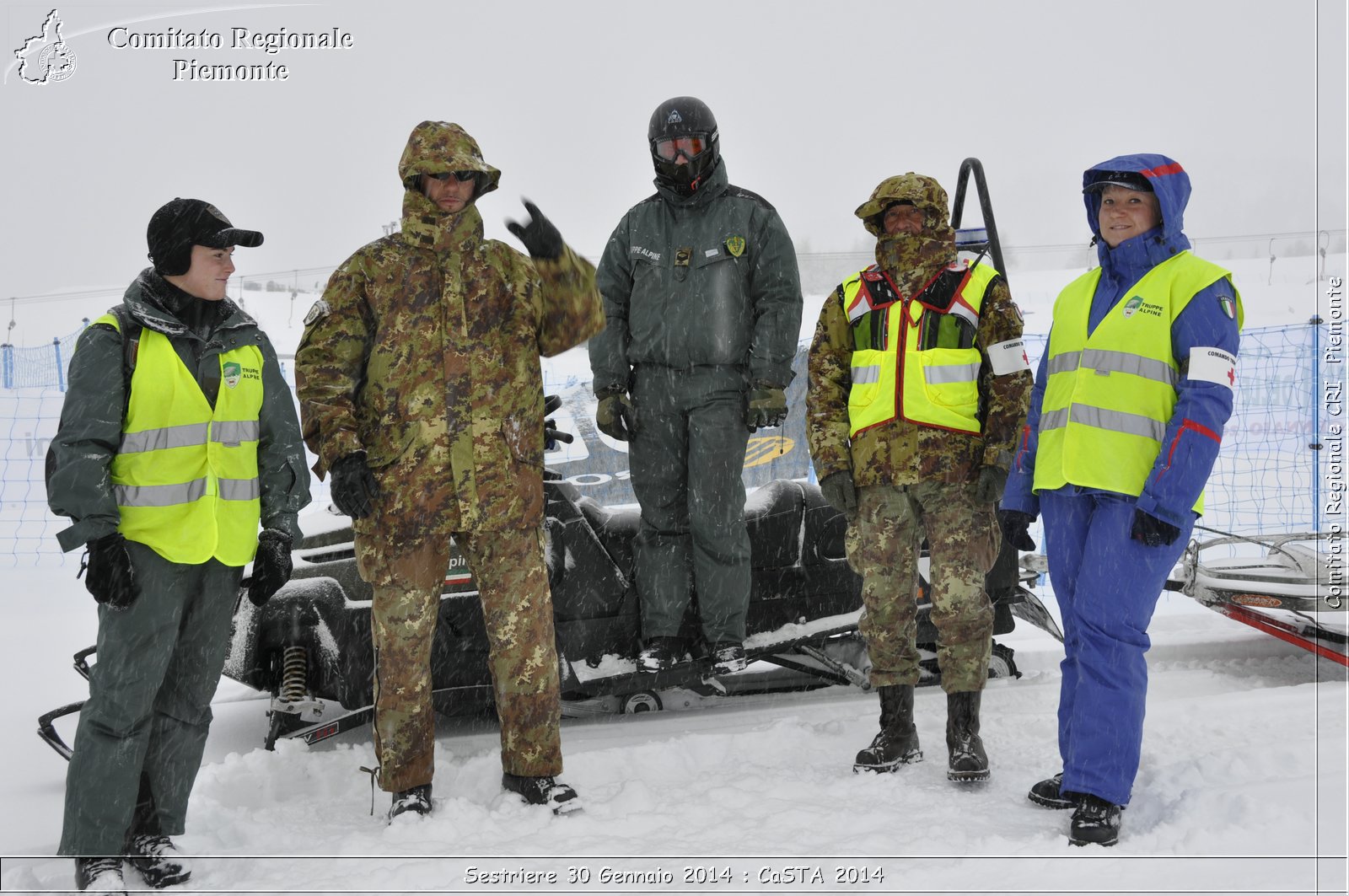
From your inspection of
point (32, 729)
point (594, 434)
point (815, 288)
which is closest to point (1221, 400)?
point (32, 729)

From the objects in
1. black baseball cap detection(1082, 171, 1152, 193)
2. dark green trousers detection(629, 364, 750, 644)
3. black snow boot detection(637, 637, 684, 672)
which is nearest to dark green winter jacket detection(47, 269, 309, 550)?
dark green trousers detection(629, 364, 750, 644)

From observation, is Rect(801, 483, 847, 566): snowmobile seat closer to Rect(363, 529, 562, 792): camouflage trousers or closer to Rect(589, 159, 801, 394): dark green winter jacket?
Rect(589, 159, 801, 394): dark green winter jacket

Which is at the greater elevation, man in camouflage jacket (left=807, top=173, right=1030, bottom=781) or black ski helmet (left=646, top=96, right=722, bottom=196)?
black ski helmet (left=646, top=96, right=722, bottom=196)

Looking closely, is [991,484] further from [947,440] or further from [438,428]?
[438,428]

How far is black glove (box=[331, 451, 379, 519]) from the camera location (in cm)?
281

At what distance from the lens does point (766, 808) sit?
2984 mm

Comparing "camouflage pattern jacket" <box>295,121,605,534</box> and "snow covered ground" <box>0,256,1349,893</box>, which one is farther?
"camouflage pattern jacket" <box>295,121,605,534</box>

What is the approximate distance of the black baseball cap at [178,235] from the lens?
2639mm

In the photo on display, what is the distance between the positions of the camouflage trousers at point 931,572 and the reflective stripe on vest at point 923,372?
8.9 inches

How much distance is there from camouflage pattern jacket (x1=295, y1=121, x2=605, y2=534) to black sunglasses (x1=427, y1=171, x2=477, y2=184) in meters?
0.04

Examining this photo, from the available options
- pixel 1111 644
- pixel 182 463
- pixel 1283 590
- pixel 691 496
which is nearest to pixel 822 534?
pixel 691 496

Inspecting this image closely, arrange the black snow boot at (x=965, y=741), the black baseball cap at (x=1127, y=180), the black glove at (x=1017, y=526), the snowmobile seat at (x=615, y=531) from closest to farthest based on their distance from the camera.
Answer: the black baseball cap at (x=1127, y=180), the black glove at (x=1017, y=526), the black snow boot at (x=965, y=741), the snowmobile seat at (x=615, y=531)

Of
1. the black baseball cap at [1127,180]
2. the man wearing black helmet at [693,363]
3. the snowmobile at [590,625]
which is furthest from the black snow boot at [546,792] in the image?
the black baseball cap at [1127,180]

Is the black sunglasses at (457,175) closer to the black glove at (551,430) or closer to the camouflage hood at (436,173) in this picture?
the camouflage hood at (436,173)
